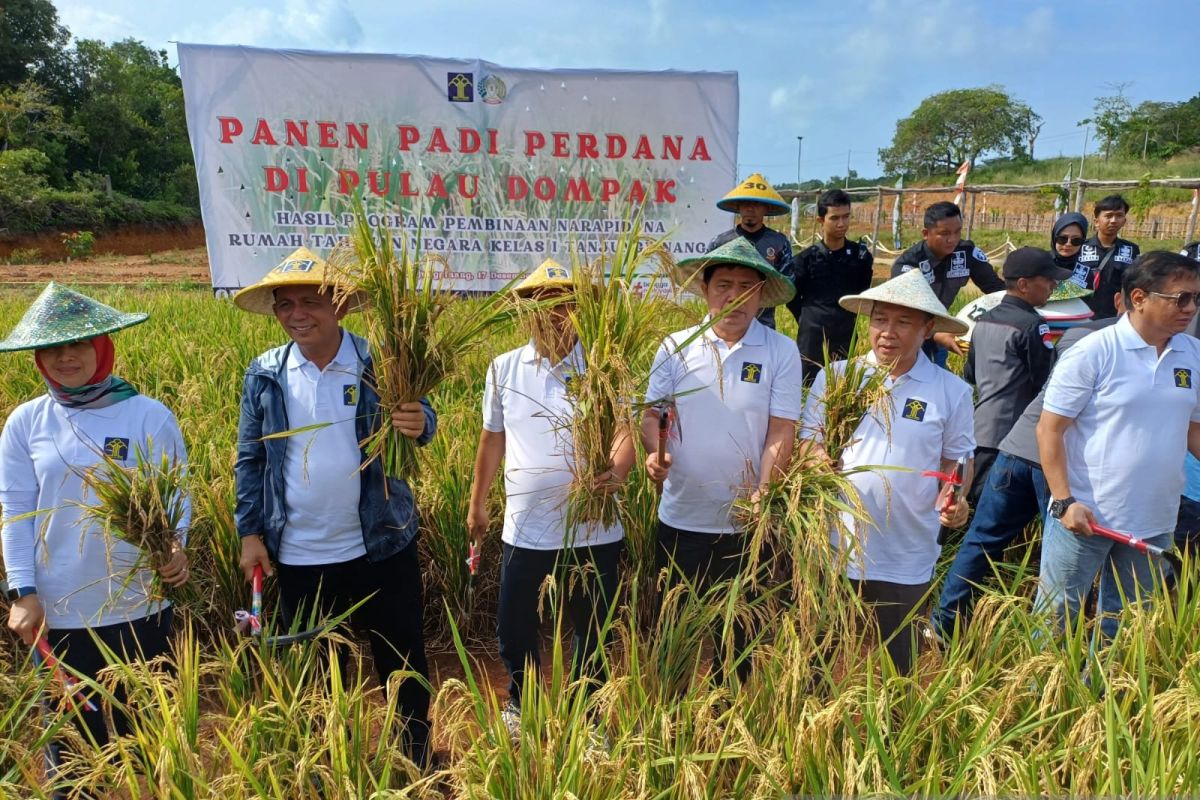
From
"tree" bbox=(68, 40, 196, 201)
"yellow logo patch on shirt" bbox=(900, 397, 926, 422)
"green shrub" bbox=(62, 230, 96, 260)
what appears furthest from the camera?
"tree" bbox=(68, 40, 196, 201)

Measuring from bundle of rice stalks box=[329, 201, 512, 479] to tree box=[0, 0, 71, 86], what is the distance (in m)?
37.0

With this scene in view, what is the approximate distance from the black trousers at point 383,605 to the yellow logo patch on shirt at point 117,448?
1.86 feet

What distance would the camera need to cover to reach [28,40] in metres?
30.2

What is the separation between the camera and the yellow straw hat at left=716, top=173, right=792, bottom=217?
14.5 feet

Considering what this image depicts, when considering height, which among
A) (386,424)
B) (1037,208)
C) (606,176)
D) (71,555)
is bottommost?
(71,555)

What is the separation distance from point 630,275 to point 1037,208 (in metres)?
40.4

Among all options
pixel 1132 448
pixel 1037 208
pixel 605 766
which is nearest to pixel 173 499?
pixel 605 766

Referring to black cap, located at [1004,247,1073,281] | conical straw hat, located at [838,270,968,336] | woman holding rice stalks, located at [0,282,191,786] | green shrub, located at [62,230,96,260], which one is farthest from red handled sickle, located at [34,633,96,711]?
green shrub, located at [62,230,96,260]

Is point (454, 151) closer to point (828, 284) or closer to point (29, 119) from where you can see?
point (828, 284)

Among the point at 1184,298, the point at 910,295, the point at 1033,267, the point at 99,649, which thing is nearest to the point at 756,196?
the point at 1033,267

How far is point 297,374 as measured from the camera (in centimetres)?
228

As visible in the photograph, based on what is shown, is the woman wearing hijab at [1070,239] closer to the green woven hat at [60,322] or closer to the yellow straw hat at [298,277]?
the yellow straw hat at [298,277]

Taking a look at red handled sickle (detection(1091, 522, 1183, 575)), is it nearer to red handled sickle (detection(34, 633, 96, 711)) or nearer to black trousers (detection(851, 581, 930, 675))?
black trousers (detection(851, 581, 930, 675))

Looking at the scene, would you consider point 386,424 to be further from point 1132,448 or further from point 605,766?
point 1132,448
